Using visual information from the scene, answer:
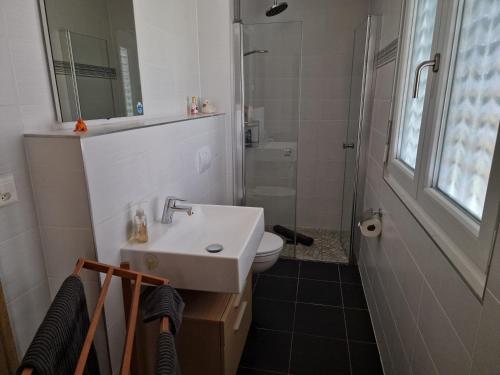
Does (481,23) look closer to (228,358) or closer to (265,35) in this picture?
(228,358)

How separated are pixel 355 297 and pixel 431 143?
1.53 m

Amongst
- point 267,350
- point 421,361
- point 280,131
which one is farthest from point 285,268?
point 421,361

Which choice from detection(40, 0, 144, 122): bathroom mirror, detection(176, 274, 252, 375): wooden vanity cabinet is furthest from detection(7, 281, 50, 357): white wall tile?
detection(40, 0, 144, 122): bathroom mirror

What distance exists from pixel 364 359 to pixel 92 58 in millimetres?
2107

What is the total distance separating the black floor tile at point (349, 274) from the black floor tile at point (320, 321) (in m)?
0.42

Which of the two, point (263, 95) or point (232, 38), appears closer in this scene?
point (232, 38)

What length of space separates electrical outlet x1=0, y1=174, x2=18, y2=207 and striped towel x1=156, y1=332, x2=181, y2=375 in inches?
27.5

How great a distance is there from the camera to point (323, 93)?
3.23 meters

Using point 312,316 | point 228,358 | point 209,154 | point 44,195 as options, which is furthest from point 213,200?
point 44,195

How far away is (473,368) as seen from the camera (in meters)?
0.84

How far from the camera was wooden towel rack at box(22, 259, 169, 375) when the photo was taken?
0.86 metres

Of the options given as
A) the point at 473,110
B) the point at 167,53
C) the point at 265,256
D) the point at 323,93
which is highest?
the point at 167,53

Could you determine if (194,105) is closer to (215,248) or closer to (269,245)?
(269,245)

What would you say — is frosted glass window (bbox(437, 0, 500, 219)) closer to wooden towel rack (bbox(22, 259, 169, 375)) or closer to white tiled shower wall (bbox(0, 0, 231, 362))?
wooden towel rack (bbox(22, 259, 169, 375))
